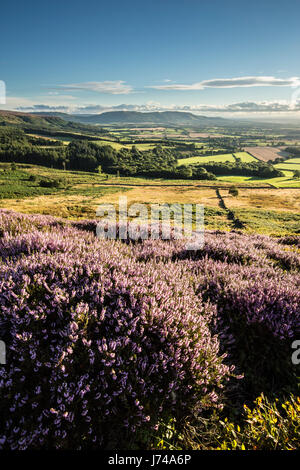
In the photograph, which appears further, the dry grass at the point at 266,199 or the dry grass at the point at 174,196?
the dry grass at the point at 174,196

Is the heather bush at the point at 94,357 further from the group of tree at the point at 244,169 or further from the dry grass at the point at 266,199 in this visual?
the group of tree at the point at 244,169

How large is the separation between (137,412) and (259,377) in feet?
5.81

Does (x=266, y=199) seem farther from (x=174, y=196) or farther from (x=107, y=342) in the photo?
(x=107, y=342)

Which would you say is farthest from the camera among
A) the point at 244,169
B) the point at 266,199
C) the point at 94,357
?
the point at 244,169

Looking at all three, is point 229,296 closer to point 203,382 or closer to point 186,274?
point 186,274


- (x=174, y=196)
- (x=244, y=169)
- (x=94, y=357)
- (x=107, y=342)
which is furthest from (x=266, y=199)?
(x=94, y=357)

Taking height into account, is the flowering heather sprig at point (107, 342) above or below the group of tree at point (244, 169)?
below

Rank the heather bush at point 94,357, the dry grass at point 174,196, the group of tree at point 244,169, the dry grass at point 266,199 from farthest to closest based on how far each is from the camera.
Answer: the group of tree at point 244,169
the dry grass at point 174,196
the dry grass at point 266,199
the heather bush at point 94,357

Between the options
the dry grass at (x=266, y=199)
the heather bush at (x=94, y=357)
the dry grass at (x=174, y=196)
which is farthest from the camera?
the dry grass at (x=174, y=196)

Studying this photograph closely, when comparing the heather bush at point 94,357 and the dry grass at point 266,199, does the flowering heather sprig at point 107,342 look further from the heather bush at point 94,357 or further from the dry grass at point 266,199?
the dry grass at point 266,199

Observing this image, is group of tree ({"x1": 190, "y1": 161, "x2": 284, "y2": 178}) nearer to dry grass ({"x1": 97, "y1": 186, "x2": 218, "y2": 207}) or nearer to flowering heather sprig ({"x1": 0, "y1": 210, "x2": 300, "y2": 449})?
dry grass ({"x1": 97, "y1": 186, "x2": 218, "y2": 207})

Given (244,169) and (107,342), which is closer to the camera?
(107,342)

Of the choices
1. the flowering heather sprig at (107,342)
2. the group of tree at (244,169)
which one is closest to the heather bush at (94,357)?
the flowering heather sprig at (107,342)

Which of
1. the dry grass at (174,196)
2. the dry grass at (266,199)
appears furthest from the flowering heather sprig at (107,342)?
the dry grass at (174,196)
